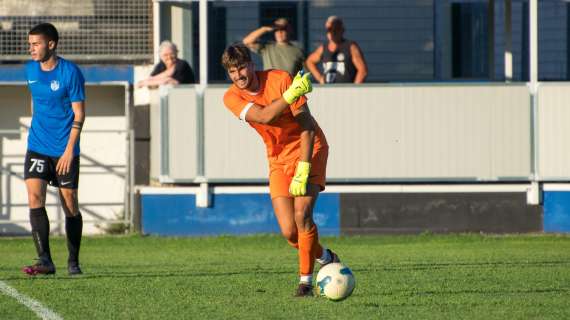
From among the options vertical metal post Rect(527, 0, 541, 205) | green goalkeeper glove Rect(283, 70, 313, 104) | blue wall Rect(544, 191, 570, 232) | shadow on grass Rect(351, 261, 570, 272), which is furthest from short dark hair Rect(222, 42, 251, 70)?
blue wall Rect(544, 191, 570, 232)

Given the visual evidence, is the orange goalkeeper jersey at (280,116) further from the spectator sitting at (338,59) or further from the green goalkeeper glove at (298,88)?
the spectator sitting at (338,59)

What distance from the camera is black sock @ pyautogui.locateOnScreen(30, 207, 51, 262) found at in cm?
1136

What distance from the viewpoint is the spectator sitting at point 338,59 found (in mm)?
17812

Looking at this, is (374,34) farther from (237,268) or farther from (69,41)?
(237,268)

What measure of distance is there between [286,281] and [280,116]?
2.11 metres

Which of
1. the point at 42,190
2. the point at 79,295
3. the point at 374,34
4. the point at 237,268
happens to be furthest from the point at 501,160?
the point at 79,295

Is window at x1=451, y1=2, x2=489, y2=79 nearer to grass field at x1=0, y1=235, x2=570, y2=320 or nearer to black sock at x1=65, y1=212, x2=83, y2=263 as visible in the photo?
grass field at x1=0, y1=235, x2=570, y2=320

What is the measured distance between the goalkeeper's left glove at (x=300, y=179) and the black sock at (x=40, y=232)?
10.4 ft

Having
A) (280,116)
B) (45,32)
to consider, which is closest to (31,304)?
(280,116)

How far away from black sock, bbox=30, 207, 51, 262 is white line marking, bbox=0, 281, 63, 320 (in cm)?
83

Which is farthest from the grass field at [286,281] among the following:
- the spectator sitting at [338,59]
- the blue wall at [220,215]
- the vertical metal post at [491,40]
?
the vertical metal post at [491,40]

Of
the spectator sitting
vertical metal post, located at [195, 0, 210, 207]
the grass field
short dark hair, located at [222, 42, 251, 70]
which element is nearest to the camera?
the grass field

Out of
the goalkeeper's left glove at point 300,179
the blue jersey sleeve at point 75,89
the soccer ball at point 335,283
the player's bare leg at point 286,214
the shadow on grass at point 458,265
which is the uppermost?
the blue jersey sleeve at point 75,89

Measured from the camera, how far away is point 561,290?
959 centimetres
